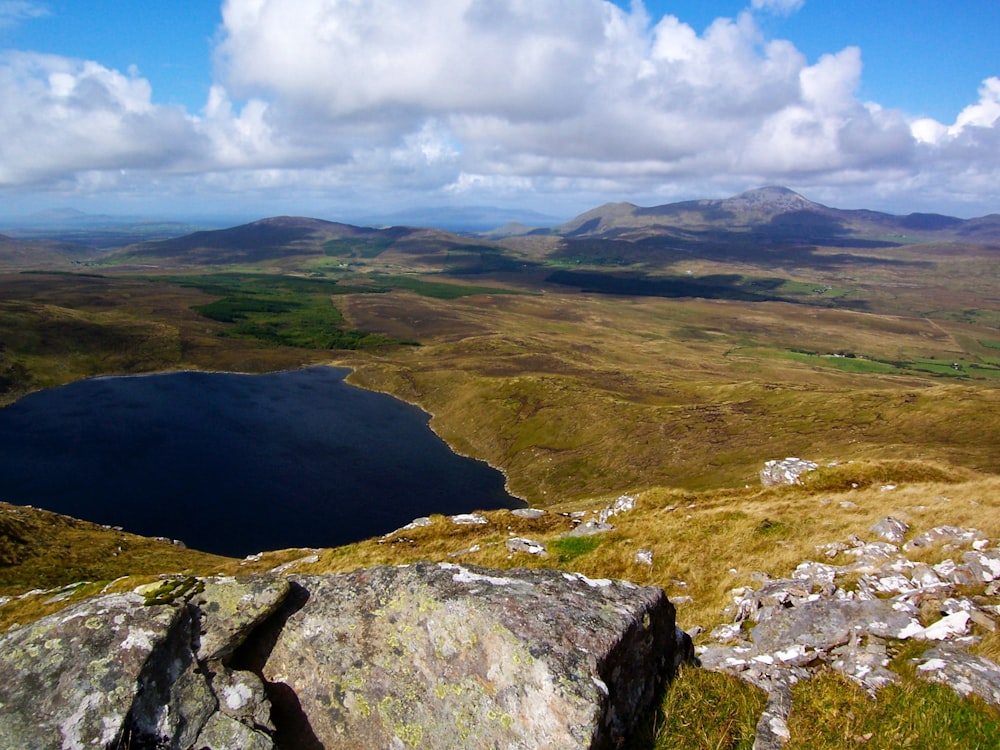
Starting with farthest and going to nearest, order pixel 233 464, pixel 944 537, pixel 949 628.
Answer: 1. pixel 233 464
2. pixel 944 537
3. pixel 949 628

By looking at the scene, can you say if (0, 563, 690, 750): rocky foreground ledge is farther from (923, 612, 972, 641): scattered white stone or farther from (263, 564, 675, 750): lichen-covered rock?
(923, 612, 972, 641): scattered white stone

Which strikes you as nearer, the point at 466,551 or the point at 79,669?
the point at 79,669

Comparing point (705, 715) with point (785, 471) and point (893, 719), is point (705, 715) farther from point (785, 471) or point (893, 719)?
point (785, 471)

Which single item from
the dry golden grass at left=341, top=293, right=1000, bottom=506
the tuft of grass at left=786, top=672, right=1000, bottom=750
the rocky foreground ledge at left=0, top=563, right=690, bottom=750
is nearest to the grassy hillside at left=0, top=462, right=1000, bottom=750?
the tuft of grass at left=786, top=672, right=1000, bottom=750

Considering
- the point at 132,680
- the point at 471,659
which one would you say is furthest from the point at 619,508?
the point at 132,680

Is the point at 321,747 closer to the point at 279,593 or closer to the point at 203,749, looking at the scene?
the point at 203,749

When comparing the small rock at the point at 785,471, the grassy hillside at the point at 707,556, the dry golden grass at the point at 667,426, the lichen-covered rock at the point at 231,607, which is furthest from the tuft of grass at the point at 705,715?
the dry golden grass at the point at 667,426
